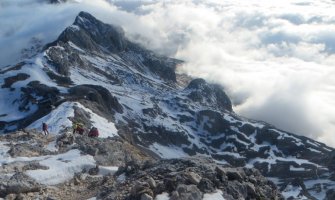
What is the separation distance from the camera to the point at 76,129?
6131 cm

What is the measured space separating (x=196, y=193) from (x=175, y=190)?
52.3 inches

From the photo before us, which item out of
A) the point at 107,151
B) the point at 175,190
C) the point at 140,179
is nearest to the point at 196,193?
the point at 175,190

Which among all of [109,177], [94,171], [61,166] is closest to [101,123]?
[94,171]

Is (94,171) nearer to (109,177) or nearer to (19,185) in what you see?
(109,177)

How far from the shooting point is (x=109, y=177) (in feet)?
130

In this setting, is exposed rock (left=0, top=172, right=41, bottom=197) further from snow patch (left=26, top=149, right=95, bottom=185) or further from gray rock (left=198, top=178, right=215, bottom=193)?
gray rock (left=198, top=178, right=215, bottom=193)

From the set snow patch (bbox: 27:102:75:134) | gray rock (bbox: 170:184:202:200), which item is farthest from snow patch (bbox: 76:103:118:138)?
gray rock (bbox: 170:184:202:200)

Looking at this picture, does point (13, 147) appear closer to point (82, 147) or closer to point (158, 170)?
point (82, 147)

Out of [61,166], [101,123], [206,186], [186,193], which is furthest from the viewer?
[101,123]

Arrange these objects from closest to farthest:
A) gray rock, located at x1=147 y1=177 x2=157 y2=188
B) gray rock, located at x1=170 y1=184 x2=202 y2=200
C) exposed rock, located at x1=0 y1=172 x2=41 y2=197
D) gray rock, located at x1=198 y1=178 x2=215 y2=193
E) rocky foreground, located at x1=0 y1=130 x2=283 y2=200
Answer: gray rock, located at x1=170 y1=184 x2=202 y2=200 < gray rock, located at x1=147 y1=177 x2=157 y2=188 < rocky foreground, located at x1=0 y1=130 x2=283 y2=200 < gray rock, located at x1=198 y1=178 x2=215 y2=193 < exposed rock, located at x1=0 y1=172 x2=41 y2=197

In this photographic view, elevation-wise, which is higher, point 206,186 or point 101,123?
point 206,186

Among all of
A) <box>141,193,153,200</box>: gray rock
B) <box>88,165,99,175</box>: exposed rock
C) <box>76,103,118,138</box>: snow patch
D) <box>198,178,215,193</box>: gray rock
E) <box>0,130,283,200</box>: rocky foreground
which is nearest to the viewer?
<box>141,193,153,200</box>: gray rock

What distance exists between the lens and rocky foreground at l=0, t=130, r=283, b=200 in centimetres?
3203

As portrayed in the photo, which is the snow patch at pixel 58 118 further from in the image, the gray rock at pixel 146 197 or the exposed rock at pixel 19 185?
the gray rock at pixel 146 197
